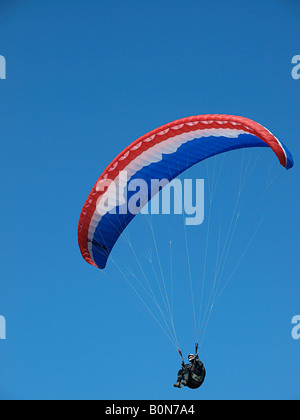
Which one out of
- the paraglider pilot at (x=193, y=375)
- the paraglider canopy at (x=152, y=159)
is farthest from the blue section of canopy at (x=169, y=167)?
the paraglider pilot at (x=193, y=375)

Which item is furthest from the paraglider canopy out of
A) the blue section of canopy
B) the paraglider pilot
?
the paraglider pilot

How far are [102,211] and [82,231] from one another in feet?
2.70

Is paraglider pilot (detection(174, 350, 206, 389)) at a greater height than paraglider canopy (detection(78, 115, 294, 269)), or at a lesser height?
lesser

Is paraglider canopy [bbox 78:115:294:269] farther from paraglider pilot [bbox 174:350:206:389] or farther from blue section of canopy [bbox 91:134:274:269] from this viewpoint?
paraglider pilot [bbox 174:350:206:389]

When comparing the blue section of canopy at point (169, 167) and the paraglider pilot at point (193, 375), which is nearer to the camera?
the paraglider pilot at point (193, 375)

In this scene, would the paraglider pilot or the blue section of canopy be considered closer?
the paraglider pilot

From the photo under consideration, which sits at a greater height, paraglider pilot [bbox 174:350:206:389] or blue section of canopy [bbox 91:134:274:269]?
blue section of canopy [bbox 91:134:274:269]

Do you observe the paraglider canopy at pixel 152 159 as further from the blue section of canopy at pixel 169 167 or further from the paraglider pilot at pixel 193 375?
the paraglider pilot at pixel 193 375

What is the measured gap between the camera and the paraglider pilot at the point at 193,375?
15102mm

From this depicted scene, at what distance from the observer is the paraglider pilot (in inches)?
595

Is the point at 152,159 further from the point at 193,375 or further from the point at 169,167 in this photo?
the point at 193,375

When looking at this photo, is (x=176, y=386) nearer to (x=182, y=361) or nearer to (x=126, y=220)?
(x=182, y=361)
